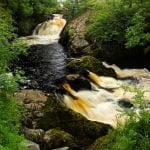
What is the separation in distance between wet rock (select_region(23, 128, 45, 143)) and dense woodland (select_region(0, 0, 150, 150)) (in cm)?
108

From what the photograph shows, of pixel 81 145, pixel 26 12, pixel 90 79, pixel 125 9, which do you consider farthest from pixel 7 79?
pixel 26 12

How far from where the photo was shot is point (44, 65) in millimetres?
24984

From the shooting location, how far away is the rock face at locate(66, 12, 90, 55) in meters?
27.2

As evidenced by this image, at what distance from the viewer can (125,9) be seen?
2556 cm

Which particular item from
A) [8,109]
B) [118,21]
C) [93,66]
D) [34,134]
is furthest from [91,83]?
[8,109]

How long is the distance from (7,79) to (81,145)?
4.39 meters

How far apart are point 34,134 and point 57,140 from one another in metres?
0.85

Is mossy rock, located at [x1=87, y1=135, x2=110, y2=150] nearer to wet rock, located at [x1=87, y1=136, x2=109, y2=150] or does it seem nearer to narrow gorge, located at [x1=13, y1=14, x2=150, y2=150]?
wet rock, located at [x1=87, y1=136, x2=109, y2=150]

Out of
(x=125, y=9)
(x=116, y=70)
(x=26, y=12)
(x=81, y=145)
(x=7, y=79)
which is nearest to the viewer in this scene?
(x=7, y=79)

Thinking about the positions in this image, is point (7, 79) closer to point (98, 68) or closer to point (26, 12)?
point (98, 68)

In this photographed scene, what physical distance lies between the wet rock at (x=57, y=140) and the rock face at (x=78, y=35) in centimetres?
1293

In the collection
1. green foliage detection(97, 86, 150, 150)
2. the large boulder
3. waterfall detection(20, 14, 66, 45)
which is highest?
green foliage detection(97, 86, 150, 150)

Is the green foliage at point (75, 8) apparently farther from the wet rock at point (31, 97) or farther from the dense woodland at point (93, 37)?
the wet rock at point (31, 97)

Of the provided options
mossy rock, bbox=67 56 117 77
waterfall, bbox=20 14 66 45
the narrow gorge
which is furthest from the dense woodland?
mossy rock, bbox=67 56 117 77
